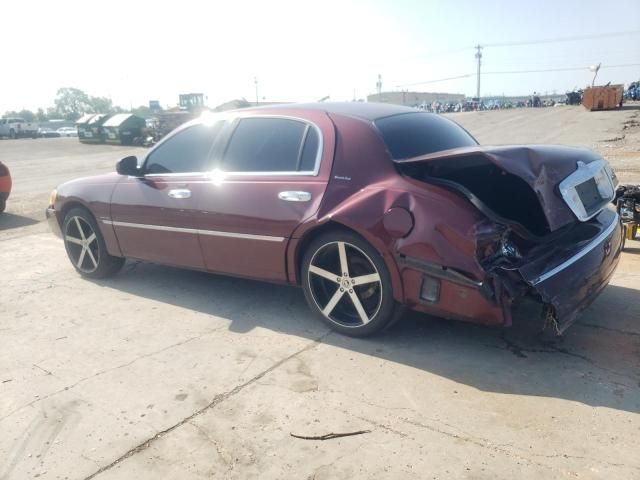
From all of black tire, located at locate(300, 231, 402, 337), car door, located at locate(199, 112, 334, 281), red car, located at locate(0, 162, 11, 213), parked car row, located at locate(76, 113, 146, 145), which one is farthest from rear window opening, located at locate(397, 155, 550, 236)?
parked car row, located at locate(76, 113, 146, 145)

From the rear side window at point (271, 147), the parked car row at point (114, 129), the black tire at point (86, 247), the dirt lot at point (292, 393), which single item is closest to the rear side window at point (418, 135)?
the rear side window at point (271, 147)

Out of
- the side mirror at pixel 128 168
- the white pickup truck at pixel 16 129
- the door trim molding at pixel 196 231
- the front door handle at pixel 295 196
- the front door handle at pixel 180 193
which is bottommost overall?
the white pickup truck at pixel 16 129

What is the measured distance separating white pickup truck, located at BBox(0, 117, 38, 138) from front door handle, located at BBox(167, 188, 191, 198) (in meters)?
45.3

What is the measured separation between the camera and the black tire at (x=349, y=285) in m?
3.52

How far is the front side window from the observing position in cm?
455

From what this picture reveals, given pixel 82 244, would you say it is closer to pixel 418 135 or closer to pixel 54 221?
pixel 54 221

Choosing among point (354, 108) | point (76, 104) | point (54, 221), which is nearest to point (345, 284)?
point (354, 108)

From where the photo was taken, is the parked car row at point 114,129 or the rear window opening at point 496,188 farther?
the parked car row at point 114,129

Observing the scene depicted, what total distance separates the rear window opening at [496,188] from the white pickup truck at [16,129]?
155ft

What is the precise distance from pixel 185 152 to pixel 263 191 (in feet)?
3.57

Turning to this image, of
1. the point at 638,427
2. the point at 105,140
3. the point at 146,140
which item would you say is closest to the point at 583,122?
the point at 146,140

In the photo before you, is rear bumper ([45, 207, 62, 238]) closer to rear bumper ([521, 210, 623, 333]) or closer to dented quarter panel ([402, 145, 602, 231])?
dented quarter panel ([402, 145, 602, 231])

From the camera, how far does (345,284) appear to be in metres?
3.71

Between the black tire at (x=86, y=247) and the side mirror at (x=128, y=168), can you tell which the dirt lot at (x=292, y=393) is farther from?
the side mirror at (x=128, y=168)
